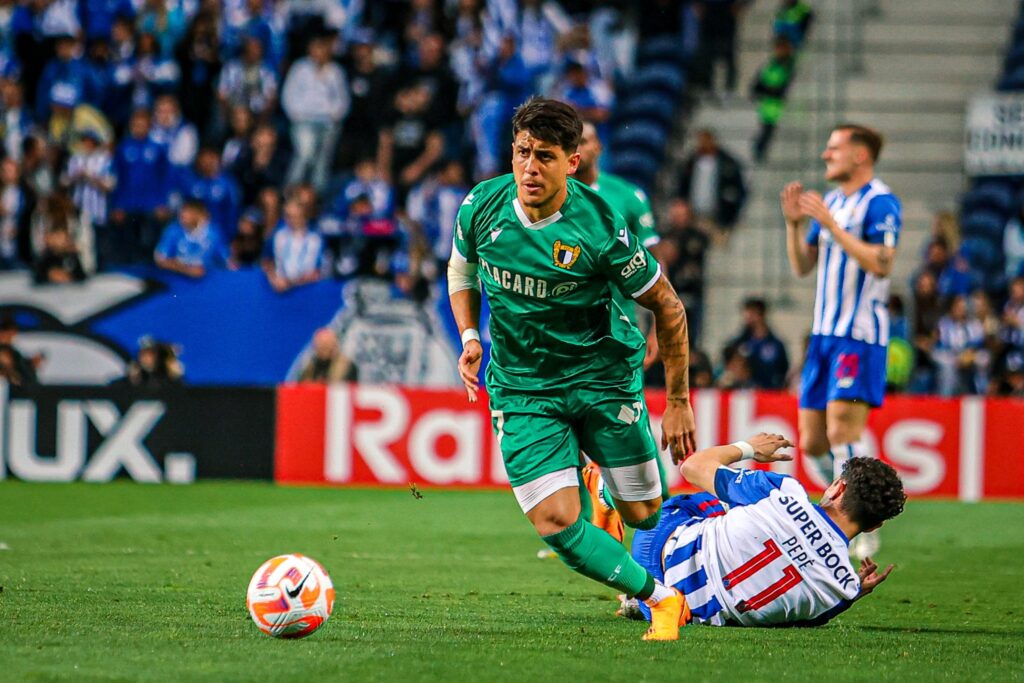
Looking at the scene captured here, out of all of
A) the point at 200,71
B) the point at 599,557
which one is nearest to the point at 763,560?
the point at 599,557

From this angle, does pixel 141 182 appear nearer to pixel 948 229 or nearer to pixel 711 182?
pixel 711 182

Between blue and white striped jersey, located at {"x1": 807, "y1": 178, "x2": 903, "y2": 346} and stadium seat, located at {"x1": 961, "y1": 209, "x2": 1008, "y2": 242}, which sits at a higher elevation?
stadium seat, located at {"x1": 961, "y1": 209, "x2": 1008, "y2": 242}

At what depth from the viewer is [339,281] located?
15703 mm

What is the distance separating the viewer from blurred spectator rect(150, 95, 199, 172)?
1727 centimetres

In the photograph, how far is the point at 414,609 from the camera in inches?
270

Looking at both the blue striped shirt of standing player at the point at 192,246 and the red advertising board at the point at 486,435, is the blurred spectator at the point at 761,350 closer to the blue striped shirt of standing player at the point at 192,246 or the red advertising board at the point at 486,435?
the red advertising board at the point at 486,435

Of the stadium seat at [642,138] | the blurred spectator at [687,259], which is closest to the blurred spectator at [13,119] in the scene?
the stadium seat at [642,138]

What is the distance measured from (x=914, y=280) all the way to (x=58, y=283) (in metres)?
8.80

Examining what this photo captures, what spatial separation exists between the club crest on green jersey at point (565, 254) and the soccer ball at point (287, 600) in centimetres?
154

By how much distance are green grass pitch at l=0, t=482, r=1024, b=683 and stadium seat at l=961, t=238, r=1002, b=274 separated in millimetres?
5173

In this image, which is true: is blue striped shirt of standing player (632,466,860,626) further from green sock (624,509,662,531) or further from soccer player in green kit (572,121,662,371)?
soccer player in green kit (572,121,662,371)

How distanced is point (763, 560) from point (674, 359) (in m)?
0.91

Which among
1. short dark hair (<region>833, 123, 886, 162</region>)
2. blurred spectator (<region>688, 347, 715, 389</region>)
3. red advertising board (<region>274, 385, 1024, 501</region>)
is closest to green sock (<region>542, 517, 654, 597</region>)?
short dark hair (<region>833, 123, 886, 162</region>)

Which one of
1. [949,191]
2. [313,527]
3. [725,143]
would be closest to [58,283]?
[313,527]
